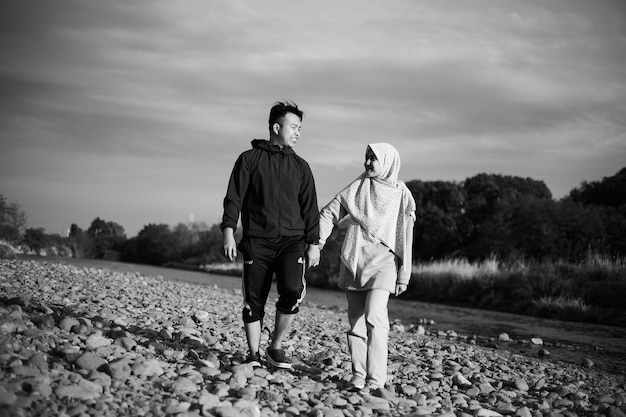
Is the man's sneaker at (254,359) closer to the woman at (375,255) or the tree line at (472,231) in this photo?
the woman at (375,255)

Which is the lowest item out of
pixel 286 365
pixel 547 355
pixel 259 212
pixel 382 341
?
pixel 547 355

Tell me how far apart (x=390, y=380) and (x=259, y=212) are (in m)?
2.09

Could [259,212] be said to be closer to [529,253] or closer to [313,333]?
[313,333]

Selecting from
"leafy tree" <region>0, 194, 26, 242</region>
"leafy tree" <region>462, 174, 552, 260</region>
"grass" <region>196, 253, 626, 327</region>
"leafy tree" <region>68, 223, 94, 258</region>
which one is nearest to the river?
"grass" <region>196, 253, 626, 327</region>

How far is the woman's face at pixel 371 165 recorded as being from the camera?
15.2 ft

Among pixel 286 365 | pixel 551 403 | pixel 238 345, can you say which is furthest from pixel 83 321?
pixel 551 403

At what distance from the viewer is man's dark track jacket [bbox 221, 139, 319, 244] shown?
15.0ft

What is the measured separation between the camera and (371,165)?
4.64m

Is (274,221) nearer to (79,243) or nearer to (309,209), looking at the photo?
(309,209)

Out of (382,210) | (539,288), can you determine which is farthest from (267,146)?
(539,288)

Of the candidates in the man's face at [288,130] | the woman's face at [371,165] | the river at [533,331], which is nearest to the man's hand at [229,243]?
the man's face at [288,130]

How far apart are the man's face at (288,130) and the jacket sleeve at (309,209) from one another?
12.3 inches

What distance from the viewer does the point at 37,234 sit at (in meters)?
27.4

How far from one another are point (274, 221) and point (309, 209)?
0.40m
